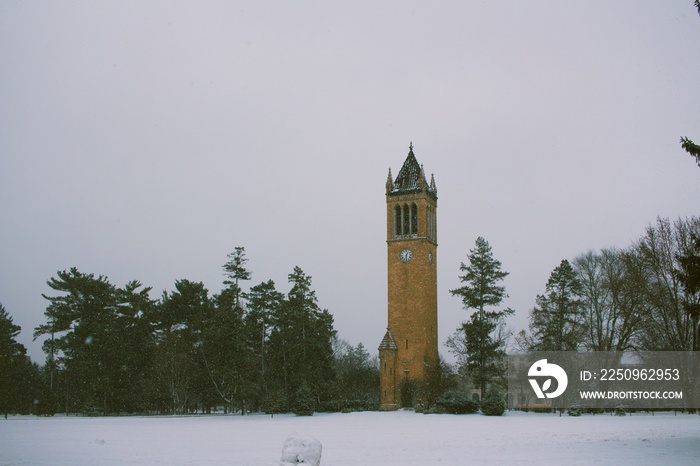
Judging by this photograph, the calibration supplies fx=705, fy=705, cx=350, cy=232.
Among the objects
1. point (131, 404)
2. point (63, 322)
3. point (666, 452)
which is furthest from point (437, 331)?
point (666, 452)

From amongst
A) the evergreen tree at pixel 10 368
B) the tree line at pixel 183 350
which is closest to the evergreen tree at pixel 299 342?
the tree line at pixel 183 350

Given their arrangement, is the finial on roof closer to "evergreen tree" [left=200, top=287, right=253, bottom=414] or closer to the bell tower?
the bell tower

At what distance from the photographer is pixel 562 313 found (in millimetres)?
55906

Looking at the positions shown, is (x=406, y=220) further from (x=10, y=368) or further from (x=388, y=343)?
(x=10, y=368)

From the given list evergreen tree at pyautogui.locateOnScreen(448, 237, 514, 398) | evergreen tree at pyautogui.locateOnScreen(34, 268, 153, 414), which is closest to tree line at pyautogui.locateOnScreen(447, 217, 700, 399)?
evergreen tree at pyautogui.locateOnScreen(448, 237, 514, 398)

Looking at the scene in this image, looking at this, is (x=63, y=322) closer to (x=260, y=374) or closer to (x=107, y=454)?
(x=260, y=374)

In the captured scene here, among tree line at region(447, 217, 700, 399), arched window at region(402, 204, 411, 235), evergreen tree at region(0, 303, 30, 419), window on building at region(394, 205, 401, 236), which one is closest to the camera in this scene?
tree line at region(447, 217, 700, 399)

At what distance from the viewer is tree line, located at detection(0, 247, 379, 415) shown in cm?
5256

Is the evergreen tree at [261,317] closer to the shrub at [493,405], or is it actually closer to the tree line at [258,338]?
the tree line at [258,338]

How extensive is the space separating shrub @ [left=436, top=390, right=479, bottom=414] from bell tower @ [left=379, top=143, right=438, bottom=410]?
7528 mm

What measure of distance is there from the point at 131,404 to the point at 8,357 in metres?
10.7

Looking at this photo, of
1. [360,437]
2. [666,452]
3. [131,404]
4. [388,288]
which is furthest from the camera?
[388,288]

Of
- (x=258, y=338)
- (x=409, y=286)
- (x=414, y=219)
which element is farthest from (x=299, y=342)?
(x=414, y=219)

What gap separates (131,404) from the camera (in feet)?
201
